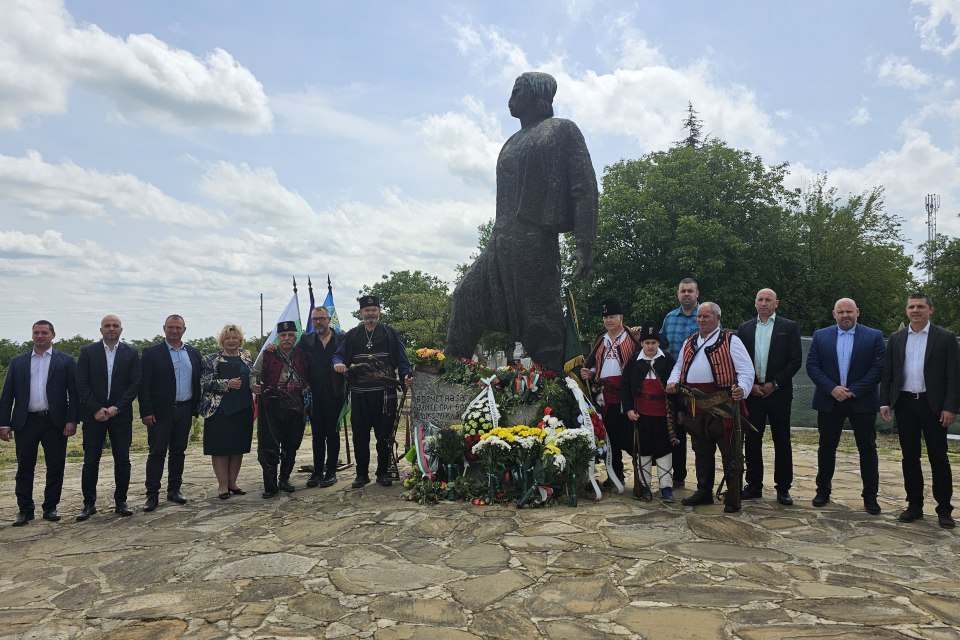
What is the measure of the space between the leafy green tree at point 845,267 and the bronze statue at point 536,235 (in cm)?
1944

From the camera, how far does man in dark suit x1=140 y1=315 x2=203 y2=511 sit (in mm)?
5684

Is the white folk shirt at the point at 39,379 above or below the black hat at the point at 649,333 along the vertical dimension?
below

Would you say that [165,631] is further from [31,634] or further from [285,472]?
[285,472]

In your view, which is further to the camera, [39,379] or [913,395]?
[39,379]

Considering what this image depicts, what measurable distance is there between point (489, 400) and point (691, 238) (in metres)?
16.3

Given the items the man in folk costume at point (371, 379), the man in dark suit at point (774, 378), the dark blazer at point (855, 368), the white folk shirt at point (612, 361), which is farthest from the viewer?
the man in folk costume at point (371, 379)

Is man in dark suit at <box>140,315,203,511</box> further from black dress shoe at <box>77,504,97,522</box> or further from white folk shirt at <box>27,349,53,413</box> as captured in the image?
white folk shirt at <box>27,349,53,413</box>

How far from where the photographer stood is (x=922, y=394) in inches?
183

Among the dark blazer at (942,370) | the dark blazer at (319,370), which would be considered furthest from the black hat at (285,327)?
the dark blazer at (942,370)

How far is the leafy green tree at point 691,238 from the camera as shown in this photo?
19.9 m

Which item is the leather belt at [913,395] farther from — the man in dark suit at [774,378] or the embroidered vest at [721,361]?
the embroidered vest at [721,361]

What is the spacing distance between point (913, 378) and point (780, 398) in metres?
0.94

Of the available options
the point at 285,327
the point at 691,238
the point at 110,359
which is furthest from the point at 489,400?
the point at 691,238

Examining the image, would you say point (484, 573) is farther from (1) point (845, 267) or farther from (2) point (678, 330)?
(1) point (845, 267)
